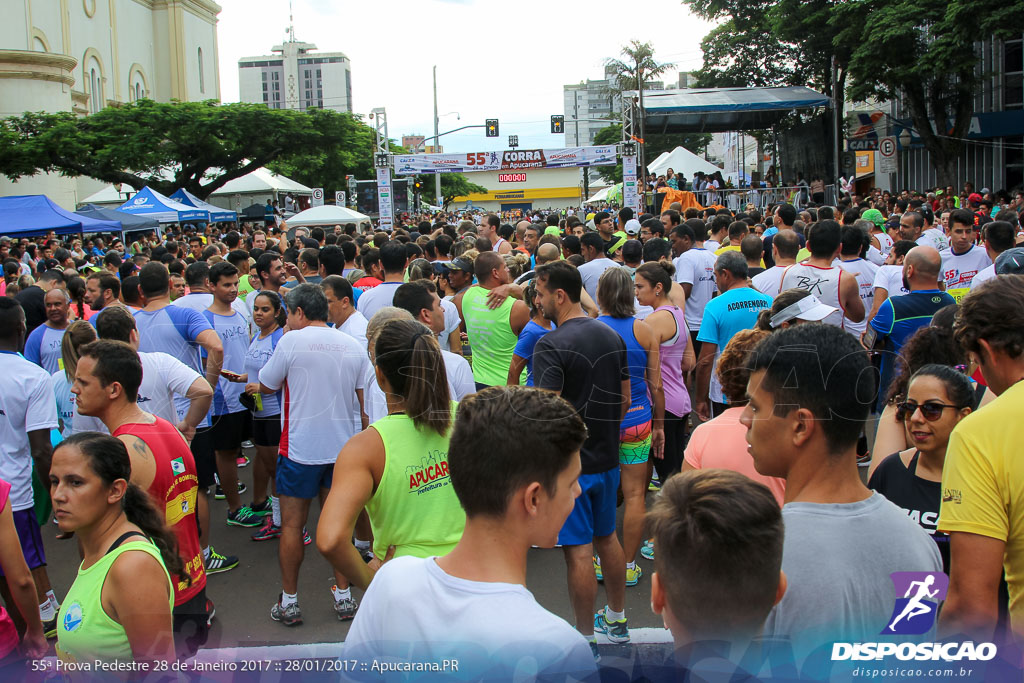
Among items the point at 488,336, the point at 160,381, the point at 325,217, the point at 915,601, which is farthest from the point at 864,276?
the point at 325,217

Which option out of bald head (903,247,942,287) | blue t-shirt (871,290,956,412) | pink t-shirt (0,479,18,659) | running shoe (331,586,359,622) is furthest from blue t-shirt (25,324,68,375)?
bald head (903,247,942,287)

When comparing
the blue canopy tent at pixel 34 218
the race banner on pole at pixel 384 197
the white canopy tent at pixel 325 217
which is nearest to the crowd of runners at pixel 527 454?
the blue canopy tent at pixel 34 218

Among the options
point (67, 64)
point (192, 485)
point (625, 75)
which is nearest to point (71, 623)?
point (192, 485)

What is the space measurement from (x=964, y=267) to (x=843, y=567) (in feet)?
20.4

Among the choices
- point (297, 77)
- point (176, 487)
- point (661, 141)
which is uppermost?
point (297, 77)

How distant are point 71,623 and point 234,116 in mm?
41259

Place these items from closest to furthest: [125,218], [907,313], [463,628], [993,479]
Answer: [463,628]
[993,479]
[907,313]
[125,218]

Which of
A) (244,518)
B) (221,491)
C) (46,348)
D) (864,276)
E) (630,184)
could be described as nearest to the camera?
(46,348)

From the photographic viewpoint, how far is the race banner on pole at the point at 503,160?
2983cm

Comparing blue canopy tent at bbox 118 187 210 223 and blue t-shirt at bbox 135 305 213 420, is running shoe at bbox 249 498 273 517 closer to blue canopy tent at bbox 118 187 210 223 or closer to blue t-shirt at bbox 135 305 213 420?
blue t-shirt at bbox 135 305 213 420

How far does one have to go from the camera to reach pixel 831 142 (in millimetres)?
33438

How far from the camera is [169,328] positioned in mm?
5793

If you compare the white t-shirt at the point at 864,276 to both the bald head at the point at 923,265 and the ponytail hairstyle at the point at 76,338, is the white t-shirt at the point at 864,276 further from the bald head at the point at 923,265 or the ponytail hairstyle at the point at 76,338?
the ponytail hairstyle at the point at 76,338

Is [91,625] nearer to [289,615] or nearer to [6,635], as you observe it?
[6,635]
